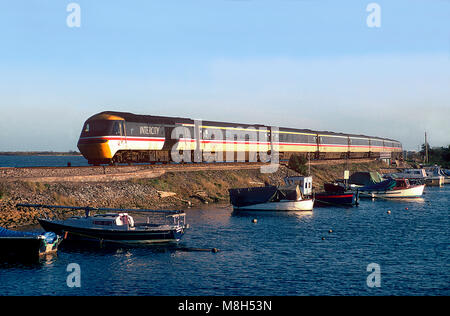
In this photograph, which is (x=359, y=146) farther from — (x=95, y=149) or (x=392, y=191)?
(x=95, y=149)

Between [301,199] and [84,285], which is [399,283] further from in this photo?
[301,199]

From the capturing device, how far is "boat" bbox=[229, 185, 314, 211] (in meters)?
48.6

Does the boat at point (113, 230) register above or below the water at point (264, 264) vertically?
above

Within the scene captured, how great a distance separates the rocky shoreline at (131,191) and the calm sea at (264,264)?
29.0 feet

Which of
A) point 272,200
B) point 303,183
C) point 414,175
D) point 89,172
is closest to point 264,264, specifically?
point 272,200

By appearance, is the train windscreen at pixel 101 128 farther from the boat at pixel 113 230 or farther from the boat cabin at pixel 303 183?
the boat cabin at pixel 303 183

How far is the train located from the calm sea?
16005 mm

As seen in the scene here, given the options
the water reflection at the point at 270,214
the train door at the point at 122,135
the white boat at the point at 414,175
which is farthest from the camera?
the white boat at the point at 414,175

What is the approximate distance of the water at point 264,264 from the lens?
2177cm

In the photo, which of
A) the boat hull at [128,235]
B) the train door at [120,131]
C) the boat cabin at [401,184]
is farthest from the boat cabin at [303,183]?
the boat hull at [128,235]

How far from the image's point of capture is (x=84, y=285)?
72.4ft

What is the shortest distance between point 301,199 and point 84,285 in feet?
103

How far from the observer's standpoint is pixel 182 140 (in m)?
59.2
